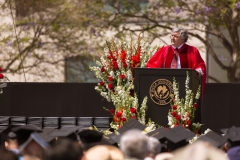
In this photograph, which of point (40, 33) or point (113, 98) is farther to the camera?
point (40, 33)

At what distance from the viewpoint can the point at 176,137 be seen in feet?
31.9

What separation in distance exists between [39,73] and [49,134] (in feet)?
42.1

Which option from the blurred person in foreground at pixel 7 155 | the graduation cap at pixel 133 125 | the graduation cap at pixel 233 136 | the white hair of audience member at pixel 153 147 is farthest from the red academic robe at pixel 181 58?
the blurred person in foreground at pixel 7 155

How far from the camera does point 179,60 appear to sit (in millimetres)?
12750

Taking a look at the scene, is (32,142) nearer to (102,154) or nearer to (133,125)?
(102,154)

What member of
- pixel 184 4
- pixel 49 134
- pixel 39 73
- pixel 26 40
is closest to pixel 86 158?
pixel 49 134

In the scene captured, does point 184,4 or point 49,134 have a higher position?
point 184,4

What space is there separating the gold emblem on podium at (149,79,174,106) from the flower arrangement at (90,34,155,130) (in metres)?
0.36

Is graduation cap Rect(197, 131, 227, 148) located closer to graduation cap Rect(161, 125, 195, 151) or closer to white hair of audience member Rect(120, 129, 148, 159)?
graduation cap Rect(161, 125, 195, 151)

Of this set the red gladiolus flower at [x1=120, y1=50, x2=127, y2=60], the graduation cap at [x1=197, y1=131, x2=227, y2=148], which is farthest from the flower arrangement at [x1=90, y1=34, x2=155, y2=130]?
the graduation cap at [x1=197, y1=131, x2=227, y2=148]

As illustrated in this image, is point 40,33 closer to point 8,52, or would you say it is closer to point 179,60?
point 8,52

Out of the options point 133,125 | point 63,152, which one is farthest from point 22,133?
point 133,125

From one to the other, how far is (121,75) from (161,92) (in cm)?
86

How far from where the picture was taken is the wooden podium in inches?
471
